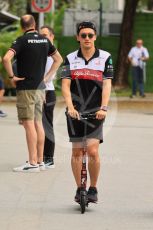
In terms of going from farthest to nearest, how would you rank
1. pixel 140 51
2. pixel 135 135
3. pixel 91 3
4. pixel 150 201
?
pixel 91 3 → pixel 140 51 → pixel 135 135 → pixel 150 201

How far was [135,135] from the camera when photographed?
15797 mm

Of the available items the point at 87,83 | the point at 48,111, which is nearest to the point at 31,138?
the point at 48,111

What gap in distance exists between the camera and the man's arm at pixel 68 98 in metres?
8.25

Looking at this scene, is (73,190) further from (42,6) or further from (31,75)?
(42,6)

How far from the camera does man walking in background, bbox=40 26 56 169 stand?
1132cm

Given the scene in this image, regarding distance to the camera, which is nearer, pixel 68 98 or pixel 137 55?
pixel 68 98

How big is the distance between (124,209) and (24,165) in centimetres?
303


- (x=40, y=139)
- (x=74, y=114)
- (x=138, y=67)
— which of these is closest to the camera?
(x=74, y=114)

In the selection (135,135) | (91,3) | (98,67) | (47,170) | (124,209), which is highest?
(98,67)

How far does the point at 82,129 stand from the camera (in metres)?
8.46

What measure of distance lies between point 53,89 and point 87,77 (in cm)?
298

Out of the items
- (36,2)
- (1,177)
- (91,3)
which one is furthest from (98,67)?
(91,3)

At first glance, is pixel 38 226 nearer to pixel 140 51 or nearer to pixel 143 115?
pixel 143 115

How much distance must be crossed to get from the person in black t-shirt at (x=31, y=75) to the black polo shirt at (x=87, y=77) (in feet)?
7.54
